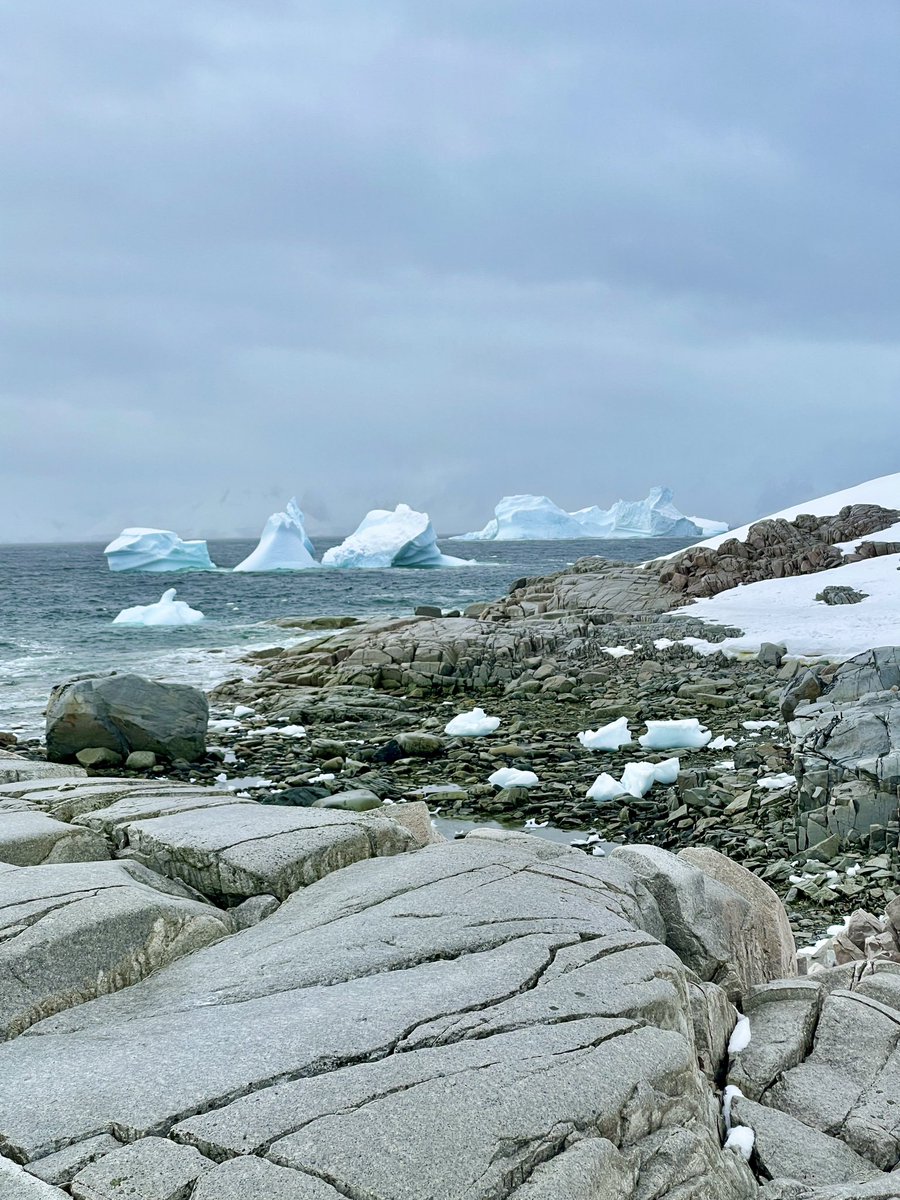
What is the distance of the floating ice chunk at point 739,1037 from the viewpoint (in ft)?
15.9

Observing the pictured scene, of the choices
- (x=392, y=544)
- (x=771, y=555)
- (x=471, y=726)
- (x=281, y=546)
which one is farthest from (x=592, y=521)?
(x=471, y=726)

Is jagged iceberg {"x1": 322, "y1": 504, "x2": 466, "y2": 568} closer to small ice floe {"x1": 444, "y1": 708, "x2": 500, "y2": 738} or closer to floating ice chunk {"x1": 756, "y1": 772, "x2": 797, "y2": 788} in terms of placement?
small ice floe {"x1": 444, "y1": 708, "x2": 500, "y2": 738}

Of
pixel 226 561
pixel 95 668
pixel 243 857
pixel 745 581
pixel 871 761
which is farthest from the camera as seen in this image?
pixel 226 561

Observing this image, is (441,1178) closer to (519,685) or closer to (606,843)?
(606,843)

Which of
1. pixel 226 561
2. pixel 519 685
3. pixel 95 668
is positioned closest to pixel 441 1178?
pixel 519 685

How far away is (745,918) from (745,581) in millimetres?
29867

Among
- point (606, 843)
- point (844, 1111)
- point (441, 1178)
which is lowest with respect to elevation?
point (606, 843)

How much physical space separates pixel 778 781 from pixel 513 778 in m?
3.56

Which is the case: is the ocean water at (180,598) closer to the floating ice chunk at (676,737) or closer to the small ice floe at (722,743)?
the floating ice chunk at (676,737)

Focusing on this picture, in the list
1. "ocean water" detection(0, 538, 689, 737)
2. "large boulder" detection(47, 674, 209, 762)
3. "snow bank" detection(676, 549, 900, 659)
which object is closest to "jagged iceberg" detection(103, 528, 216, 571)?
"ocean water" detection(0, 538, 689, 737)

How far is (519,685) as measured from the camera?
20922 mm

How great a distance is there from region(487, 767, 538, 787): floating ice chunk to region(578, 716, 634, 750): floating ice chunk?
2.09 m

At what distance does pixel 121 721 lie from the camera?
52.2ft

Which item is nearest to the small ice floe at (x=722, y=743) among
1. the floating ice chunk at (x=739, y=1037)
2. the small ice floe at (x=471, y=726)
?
the small ice floe at (x=471, y=726)
